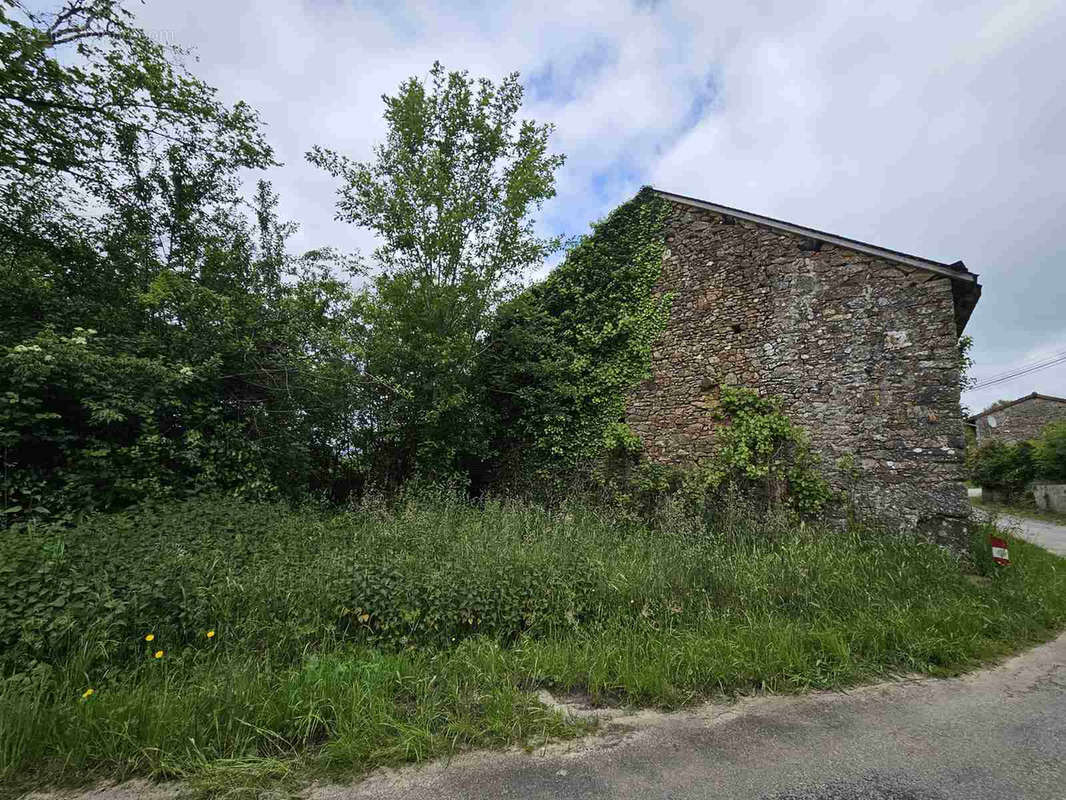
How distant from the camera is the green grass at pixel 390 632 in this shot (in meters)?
2.37

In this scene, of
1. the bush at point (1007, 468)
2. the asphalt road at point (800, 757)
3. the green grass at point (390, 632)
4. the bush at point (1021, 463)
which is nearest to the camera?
the asphalt road at point (800, 757)

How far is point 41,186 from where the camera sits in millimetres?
6844

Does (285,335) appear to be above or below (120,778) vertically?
above

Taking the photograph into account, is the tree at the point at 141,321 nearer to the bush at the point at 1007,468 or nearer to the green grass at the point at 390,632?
the green grass at the point at 390,632

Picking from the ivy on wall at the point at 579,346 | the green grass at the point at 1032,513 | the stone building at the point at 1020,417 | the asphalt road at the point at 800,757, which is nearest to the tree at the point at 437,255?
the ivy on wall at the point at 579,346

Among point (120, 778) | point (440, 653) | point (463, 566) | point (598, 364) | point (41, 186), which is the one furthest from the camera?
point (598, 364)

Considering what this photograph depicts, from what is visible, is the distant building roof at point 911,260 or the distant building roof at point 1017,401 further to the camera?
the distant building roof at point 1017,401

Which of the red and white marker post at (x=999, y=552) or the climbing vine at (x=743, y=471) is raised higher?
the climbing vine at (x=743, y=471)

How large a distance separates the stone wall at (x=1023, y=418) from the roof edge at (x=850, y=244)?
92.2 ft

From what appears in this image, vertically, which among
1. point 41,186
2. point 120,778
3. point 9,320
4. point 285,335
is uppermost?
point 41,186

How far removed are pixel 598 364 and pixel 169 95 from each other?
372 inches

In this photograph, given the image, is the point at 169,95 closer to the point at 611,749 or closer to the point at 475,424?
the point at 475,424

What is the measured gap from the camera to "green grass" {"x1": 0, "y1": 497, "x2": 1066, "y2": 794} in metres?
2.37

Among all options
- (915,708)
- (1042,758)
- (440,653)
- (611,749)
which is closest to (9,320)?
(440,653)
